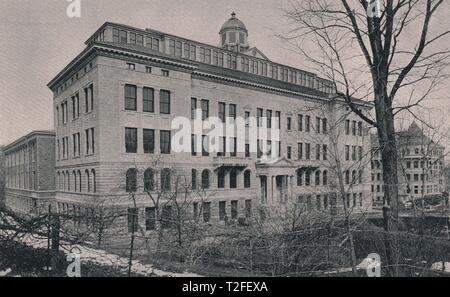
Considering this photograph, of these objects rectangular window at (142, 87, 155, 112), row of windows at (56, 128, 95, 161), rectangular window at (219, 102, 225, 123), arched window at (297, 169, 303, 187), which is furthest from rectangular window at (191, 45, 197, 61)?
arched window at (297, 169, 303, 187)

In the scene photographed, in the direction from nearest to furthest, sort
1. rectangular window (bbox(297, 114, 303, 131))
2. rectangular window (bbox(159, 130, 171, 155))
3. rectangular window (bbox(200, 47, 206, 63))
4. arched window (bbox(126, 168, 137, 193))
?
arched window (bbox(126, 168, 137, 193)) < rectangular window (bbox(159, 130, 171, 155)) < rectangular window (bbox(200, 47, 206, 63)) < rectangular window (bbox(297, 114, 303, 131))

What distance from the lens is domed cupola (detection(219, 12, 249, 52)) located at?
45844 millimetres

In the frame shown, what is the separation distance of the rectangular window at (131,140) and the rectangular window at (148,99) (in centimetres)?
190

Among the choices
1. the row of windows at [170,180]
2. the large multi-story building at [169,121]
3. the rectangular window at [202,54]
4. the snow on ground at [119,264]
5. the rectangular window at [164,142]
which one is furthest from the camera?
the rectangular window at [202,54]

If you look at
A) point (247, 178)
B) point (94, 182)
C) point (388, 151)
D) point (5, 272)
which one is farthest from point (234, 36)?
point (5, 272)

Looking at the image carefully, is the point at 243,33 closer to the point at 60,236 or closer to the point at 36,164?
the point at 36,164

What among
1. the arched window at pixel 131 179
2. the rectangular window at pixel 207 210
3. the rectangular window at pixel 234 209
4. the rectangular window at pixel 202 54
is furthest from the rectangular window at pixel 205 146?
the rectangular window at pixel 202 54

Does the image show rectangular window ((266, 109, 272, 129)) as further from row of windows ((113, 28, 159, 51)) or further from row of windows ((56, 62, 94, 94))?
row of windows ((56, 62, 94, 94))

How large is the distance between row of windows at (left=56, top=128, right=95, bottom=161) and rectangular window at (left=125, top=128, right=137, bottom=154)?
8.13ft

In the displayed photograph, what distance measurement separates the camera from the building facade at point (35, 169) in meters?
37.9

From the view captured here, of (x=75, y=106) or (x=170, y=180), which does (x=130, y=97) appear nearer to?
(x=75, y=106)

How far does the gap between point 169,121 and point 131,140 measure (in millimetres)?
3537

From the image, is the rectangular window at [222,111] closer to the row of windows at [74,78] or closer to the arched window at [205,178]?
the arched window at [205,178]

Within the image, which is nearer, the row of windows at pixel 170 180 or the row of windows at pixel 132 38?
the row of windows at pixel 170 180
